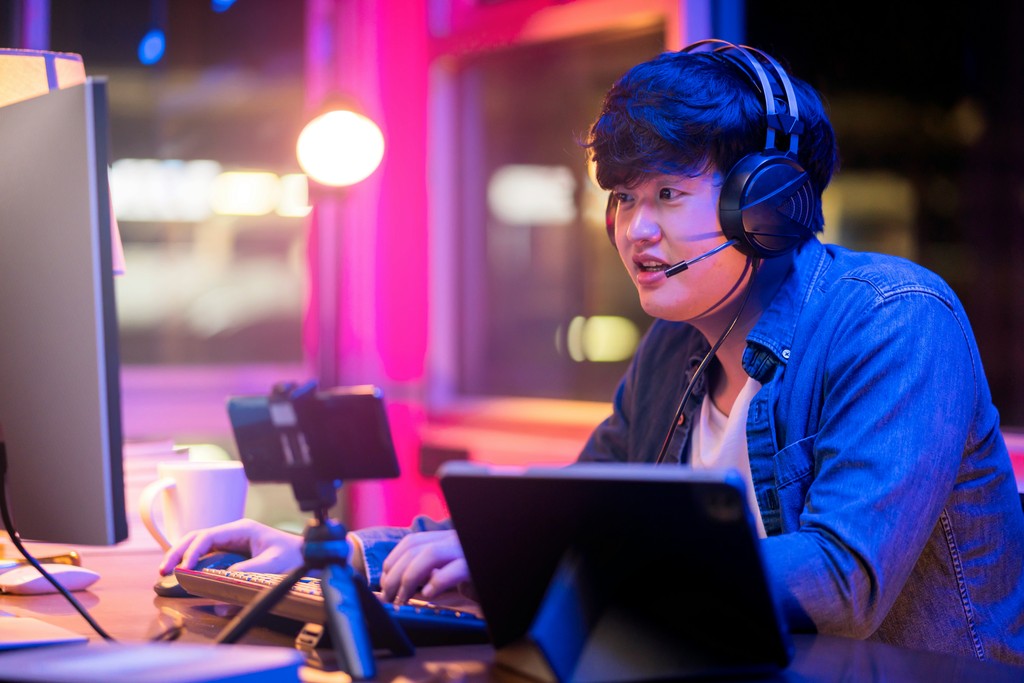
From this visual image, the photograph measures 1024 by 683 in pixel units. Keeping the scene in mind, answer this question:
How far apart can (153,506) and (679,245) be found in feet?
2.46

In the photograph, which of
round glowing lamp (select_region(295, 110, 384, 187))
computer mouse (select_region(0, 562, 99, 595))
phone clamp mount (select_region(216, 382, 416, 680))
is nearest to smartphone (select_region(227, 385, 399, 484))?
→ phone clamp mount (select_region(216, 382, 416, 680))

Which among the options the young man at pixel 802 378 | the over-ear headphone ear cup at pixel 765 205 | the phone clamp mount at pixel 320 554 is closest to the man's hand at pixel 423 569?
the young man at pixel 802 378

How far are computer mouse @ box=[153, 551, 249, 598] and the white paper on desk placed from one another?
208mm

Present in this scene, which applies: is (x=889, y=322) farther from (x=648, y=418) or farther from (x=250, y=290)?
(x=250, y=290)

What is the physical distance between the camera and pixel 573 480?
68 centimetres

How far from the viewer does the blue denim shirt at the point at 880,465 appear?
2.98ft

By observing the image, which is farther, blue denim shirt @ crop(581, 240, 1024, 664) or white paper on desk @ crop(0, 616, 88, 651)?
blue denim shirt @ crop(581, 240, 1024, 664)

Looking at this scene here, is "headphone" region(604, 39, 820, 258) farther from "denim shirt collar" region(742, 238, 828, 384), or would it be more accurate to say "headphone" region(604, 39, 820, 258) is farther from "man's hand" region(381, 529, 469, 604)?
"man's hand" region(381, 529, 469, 604)

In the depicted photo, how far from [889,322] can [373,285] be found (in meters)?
2.60

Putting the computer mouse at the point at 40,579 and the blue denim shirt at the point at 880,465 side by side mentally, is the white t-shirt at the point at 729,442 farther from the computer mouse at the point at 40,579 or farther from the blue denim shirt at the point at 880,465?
the computer mouse at the point at 40,579

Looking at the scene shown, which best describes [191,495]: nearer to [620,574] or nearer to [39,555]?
[39,555]

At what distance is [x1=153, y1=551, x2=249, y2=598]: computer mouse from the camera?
1077 mm

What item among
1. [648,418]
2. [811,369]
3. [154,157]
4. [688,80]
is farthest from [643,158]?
[154,157]

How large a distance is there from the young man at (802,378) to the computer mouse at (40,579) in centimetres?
11
